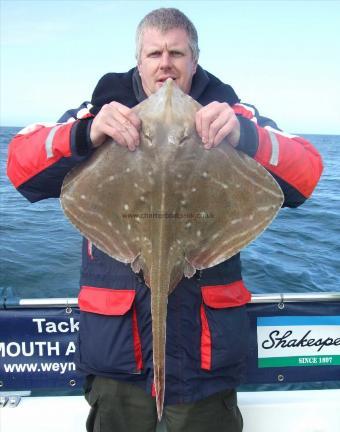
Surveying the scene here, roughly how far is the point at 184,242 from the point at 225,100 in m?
1.19

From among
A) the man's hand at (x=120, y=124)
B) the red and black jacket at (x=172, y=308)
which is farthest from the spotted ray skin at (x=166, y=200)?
the red and black jacket at (x=172, y=308)

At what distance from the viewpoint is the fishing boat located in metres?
4.13

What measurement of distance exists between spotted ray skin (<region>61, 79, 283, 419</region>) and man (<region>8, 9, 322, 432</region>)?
226 mm

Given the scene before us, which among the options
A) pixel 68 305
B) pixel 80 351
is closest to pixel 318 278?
pixel 68 305

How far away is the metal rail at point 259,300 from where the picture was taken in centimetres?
429

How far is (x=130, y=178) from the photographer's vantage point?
252 centimetres

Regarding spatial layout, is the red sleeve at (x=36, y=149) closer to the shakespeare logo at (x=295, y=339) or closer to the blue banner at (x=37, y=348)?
the blue banner at (x=37, y=348)

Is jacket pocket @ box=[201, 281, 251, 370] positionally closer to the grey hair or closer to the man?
the man

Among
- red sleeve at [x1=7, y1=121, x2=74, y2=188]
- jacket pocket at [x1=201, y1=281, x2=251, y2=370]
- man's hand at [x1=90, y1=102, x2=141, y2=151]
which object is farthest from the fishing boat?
man's hand at [x1=90, y1=102, x2=141, y2=151]

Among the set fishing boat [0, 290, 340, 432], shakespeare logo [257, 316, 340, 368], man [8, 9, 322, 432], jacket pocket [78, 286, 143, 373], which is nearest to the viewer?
man [8, 9, 322, 432]

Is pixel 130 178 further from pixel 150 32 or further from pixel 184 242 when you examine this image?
pixel 150 32

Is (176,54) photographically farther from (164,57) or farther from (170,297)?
(170,297)

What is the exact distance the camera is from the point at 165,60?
287cm

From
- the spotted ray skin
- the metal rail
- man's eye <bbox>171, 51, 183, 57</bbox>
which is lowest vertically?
the metal rail
